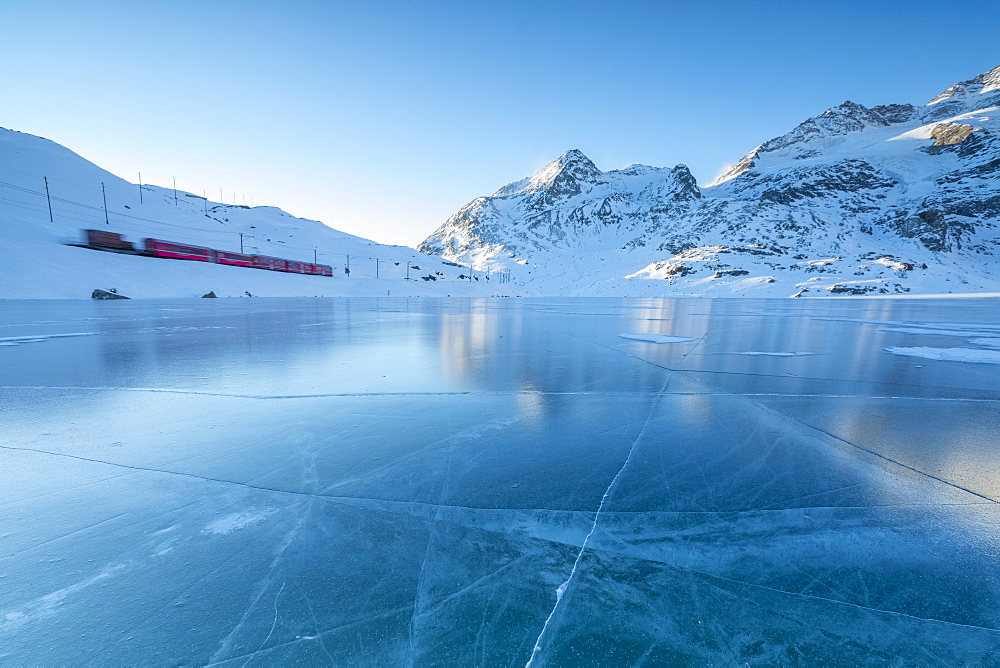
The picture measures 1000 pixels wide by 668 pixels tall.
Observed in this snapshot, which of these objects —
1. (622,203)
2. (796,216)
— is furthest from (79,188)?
(622,203)

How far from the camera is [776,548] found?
1.50 m

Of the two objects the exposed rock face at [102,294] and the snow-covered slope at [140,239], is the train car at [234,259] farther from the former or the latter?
the exposed rock face at [102,294]

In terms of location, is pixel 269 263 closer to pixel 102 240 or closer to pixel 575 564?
pixel 102 240

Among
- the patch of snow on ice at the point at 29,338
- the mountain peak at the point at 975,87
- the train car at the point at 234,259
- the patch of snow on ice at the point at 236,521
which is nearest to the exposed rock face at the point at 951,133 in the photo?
the mountain peak at the point at 975,87

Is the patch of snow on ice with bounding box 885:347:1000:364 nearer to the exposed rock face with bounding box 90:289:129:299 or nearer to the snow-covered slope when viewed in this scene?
the exposed rock face with bounding box 90:289:129:299

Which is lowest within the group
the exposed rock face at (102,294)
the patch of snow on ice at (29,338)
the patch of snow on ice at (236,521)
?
the exposed rock face at (102,294)

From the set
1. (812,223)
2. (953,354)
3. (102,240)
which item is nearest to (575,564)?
(953,354)

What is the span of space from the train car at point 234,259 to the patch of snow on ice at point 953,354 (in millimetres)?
52749

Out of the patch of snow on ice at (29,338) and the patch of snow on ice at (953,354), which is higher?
the patch of snow on ice at (953,354)

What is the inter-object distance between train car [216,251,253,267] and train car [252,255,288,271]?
62 cm

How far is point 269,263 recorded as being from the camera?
48219 millimetres

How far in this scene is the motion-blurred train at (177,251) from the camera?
1357 inches

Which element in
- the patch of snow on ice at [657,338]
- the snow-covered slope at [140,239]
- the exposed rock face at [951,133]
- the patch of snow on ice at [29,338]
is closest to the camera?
the patch of snow on ice at [29,338]

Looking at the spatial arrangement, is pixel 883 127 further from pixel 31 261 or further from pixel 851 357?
pixel 31 261
